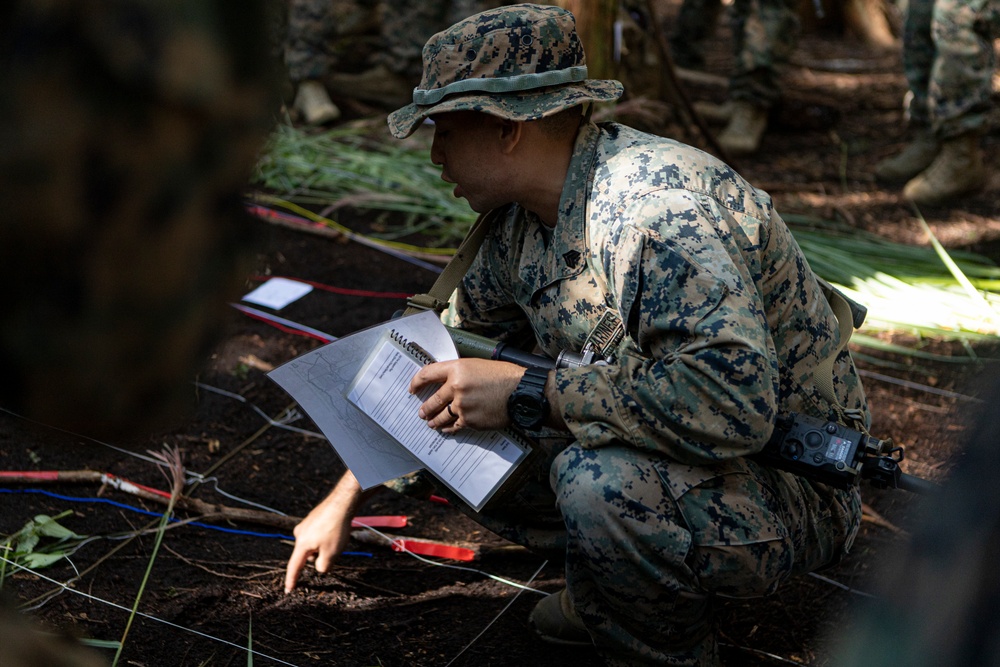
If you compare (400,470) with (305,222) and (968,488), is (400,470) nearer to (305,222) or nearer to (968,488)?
(968,488)

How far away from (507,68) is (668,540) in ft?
2.72

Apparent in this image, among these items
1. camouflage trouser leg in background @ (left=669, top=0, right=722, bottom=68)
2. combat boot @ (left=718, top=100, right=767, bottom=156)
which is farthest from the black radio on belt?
camouflage trouser leg in background @ (left=669, top=0, right=722, bottom=68)

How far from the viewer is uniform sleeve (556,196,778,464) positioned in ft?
4.93

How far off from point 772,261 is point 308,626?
3.64 ft

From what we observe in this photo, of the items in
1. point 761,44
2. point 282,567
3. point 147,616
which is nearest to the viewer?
point 147,616

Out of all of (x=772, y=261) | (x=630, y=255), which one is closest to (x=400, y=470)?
(x=630, y=255)

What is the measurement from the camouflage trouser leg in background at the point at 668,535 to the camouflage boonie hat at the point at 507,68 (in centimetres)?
60

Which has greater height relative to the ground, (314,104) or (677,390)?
(677,390)

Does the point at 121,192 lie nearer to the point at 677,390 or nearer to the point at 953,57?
the point at 677,390

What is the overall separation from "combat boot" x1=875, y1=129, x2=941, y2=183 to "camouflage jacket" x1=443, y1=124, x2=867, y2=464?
3.72 m

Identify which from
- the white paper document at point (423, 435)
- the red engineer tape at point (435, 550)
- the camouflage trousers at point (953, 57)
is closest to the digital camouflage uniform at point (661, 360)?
the white paper document at point (423, 435)

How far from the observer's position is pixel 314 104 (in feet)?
18.5

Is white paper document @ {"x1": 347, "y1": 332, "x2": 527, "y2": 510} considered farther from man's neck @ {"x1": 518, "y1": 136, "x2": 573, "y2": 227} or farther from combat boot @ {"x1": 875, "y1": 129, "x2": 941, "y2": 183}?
combat boot @ {"x1": 875, "y1": 129, "x2": 941, "y2": 183}

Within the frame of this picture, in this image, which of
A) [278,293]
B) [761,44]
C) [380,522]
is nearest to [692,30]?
[761,44]
